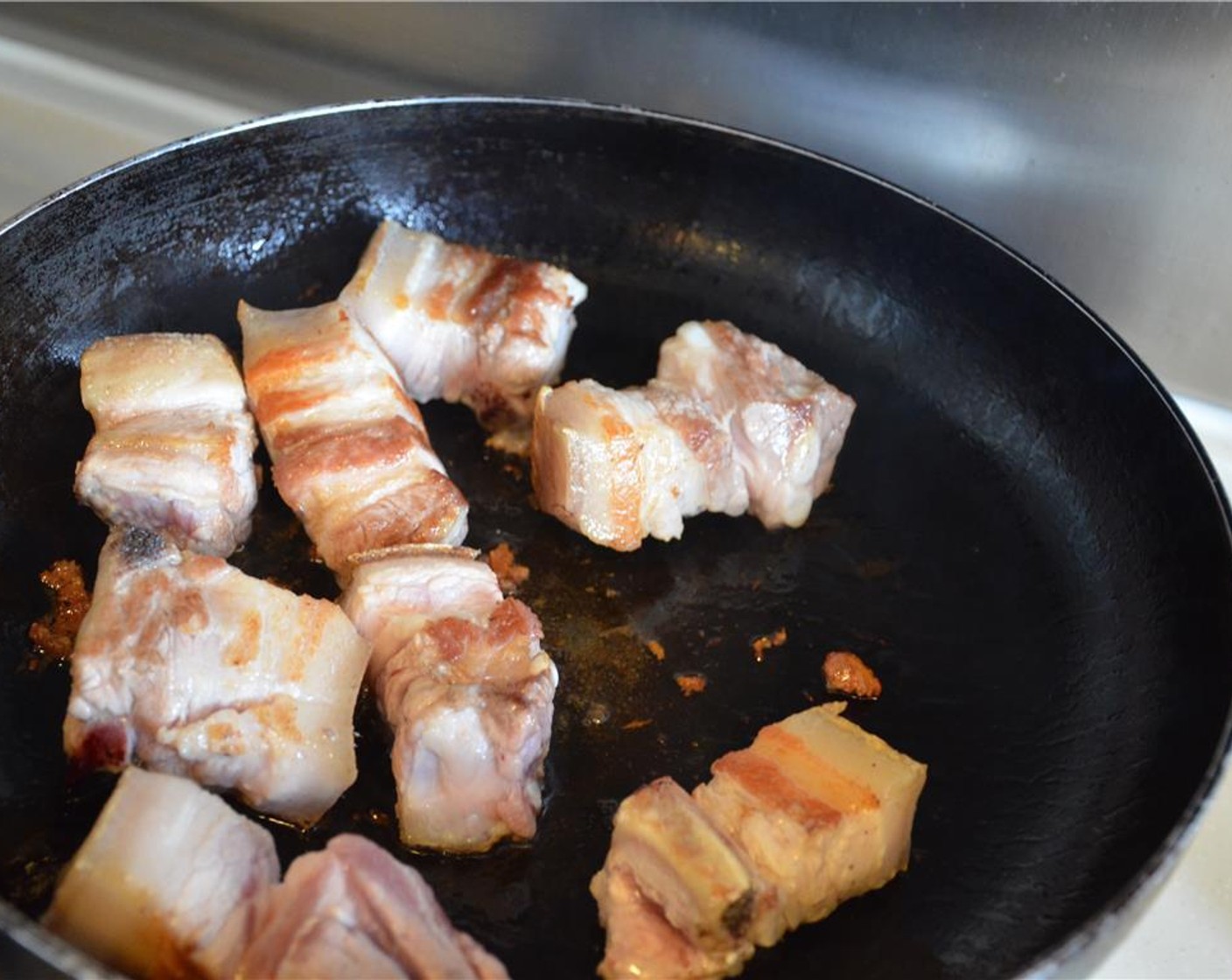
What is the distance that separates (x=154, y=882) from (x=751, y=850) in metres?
0.81

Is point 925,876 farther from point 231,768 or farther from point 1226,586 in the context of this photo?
point 231,768

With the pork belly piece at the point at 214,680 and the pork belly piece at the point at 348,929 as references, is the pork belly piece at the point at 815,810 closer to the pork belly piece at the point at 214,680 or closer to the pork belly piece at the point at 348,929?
the pork belly piece at the point at 348,929

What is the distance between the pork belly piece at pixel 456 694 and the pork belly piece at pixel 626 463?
0.94 feet

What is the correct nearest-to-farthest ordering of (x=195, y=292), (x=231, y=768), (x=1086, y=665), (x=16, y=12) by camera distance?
(x=231, y=768) → (x=1086, y=665) → (x=195, y=292) → (x=16, y=12)

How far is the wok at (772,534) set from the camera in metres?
1.93

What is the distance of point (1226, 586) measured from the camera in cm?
207

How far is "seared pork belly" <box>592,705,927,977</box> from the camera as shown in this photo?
1772 mm

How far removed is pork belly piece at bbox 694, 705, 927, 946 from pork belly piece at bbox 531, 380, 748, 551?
536mm

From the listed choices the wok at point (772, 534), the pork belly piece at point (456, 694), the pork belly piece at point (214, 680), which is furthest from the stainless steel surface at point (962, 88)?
the pork belly piece at point (214, 680)

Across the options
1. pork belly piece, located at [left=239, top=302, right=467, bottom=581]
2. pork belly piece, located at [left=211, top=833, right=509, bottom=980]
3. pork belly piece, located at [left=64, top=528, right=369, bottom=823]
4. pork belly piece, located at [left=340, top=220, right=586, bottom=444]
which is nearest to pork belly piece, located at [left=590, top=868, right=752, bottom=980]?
pork belly piece, located at [left=211, top=833, right=509, bottom=980]

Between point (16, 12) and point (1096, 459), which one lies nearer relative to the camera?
point (1096, 459)

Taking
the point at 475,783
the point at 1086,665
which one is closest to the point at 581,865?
the point at 475,783

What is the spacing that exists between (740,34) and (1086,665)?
5.21 ft

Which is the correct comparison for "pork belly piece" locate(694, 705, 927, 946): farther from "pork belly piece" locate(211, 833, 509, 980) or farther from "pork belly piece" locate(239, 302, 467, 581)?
"pork belly piece" locate(239, 302, 467, 581)
